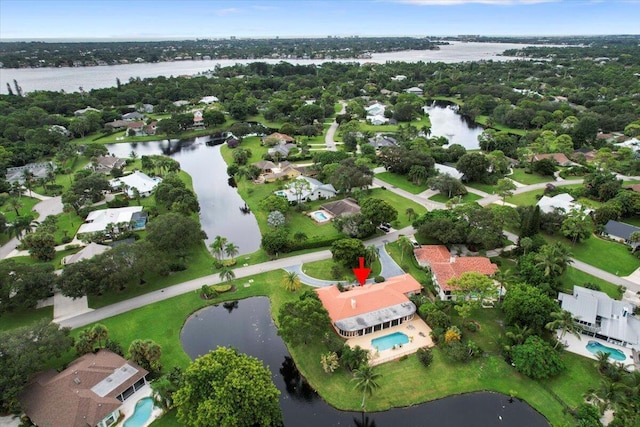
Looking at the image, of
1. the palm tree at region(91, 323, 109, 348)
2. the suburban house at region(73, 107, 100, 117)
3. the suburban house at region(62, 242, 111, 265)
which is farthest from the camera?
the suburban house at region(73, 107, 100, 117)

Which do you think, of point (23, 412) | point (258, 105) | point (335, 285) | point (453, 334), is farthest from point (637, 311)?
point (258, 105)

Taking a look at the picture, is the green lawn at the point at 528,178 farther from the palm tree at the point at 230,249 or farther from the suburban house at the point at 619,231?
the palm tree at the point at 230,249

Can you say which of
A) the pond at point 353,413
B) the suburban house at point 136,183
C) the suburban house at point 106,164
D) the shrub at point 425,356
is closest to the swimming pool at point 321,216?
the pond at point 353,413

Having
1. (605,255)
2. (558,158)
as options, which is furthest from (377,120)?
(605,255)

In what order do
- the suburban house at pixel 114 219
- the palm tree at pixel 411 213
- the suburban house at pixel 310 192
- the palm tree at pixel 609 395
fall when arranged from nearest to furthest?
the palm tree at pixel 609 395 < the suburban house at pixel 114 219 < the palm tree at pixel 411 213 < the suburban house at pixel 310 192

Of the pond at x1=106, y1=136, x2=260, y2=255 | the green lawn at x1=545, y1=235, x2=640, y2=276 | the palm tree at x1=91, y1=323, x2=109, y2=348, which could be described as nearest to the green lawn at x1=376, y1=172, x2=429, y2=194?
the green lawn at x1=545, y1=235, x2=640, y2=276

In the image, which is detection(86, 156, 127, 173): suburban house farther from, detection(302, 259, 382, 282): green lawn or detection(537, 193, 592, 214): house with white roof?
detection(537, 193, 592, 214): house with white roof

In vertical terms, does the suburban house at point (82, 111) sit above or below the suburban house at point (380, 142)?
above
